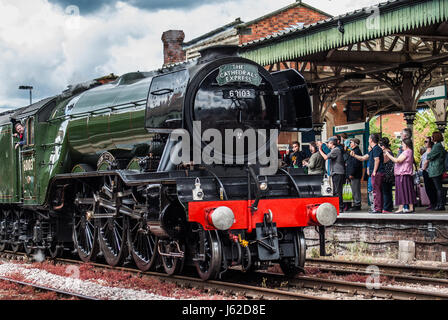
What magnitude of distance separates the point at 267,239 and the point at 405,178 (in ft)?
15.8

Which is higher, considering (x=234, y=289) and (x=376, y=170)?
(x=376, y=170)

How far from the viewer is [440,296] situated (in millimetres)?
6789

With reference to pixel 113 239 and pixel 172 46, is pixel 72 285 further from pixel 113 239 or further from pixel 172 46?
pixel 172 46

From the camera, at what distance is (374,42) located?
56.8ft

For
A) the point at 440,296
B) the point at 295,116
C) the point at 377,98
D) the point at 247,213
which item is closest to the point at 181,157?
the point at 247,213

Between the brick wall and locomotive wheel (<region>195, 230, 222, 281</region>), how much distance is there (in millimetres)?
18381

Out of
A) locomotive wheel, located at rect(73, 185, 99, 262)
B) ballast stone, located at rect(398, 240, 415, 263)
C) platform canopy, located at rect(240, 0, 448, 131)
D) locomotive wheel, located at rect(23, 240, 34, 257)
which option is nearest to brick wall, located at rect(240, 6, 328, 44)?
platform canopy, located at rect(240, 0, 448, 131)

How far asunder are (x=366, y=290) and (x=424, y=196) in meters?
7.56

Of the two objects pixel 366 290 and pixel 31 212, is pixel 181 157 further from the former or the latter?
pixel 31 212

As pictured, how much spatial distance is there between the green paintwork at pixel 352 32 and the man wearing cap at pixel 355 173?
89.2 inches

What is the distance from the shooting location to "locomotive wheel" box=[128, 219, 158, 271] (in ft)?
29.6

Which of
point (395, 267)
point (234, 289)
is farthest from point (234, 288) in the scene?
point (395, 267)

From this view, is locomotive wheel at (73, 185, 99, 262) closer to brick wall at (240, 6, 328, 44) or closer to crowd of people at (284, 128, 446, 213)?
crowd of people at (284, 128, 446, 213)

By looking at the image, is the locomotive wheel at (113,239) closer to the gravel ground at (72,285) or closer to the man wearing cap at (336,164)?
the gravel ground at (72,285)
